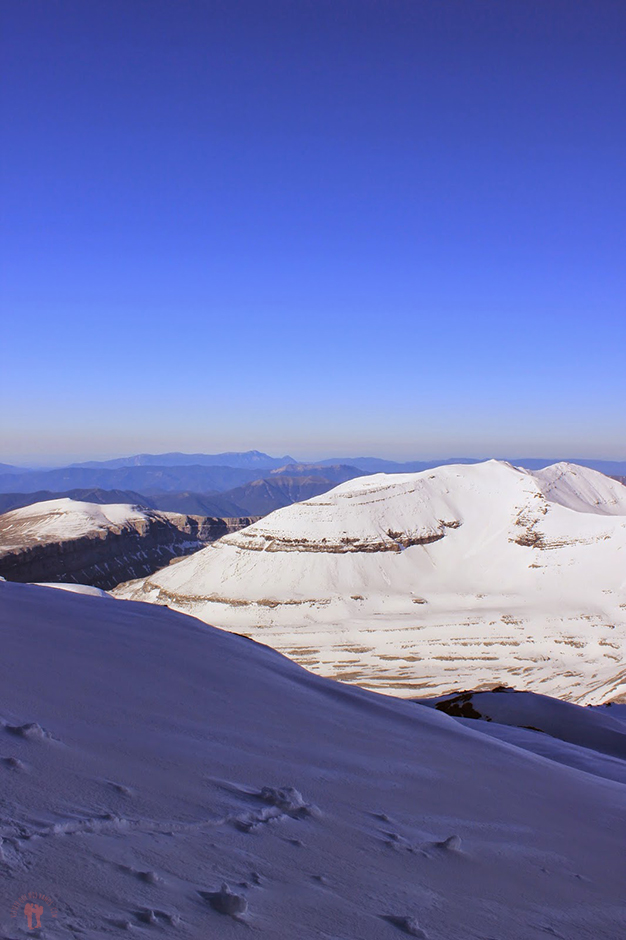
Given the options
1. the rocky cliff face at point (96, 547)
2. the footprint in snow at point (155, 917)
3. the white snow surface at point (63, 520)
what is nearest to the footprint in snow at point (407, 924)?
the footprint in snow at point (155, 917)

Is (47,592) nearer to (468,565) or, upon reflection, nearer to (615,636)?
(615,636)

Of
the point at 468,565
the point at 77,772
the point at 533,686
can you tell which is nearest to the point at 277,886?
the point at 77,772

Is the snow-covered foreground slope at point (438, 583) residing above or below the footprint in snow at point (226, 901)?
below

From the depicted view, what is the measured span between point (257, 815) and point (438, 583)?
78525mm

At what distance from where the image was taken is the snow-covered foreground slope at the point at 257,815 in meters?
3.00

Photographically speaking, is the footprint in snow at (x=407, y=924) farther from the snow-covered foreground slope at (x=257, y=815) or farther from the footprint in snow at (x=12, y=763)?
the footprint in snow at (x=12, y=763)

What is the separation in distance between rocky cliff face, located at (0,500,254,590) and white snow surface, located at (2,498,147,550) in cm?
16

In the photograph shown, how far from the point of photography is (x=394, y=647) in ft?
186

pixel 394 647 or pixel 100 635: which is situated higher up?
pixel 100 635

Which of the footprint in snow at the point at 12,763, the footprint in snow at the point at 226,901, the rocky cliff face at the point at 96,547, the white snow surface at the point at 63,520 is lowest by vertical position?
the rocky cliff face at the point at 96,547

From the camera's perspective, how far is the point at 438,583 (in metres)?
79.5

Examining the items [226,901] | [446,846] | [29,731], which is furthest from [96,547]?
[226,901]

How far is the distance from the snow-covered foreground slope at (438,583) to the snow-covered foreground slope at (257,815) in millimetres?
31290

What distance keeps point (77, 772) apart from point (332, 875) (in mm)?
1775
